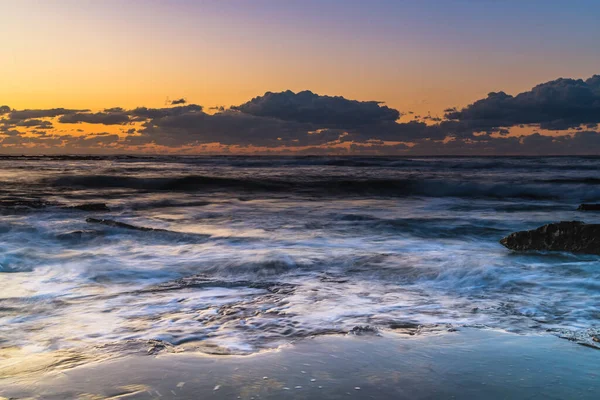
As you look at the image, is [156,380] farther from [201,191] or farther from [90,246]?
[201,191]

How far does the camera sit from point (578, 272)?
6172 millimetres

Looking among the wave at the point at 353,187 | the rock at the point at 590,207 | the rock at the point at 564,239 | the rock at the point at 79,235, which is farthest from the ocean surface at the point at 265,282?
the wave at the point at 353,187

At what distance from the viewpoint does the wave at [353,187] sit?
23719 millimetres

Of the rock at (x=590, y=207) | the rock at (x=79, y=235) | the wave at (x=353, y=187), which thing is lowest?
the wave at (x=353, y=187)

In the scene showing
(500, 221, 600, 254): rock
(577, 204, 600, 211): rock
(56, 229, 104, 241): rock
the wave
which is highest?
(500, 221, 600, 254): rock

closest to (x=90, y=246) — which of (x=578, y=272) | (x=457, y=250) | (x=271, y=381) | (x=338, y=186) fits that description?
(x=457, y=250)

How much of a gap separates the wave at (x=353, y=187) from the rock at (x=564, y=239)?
49.5 ft

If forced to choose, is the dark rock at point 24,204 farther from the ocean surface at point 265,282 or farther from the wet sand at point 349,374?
the wet sand at point 349,374

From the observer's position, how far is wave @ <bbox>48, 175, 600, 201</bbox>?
77.8ft

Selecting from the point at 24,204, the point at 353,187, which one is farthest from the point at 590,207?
the point at 24,204

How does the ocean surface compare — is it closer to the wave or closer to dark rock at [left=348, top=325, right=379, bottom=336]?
dark rock at [left=348, top=325, right=379, bottom=336]

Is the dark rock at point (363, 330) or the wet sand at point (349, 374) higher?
the wet sand at point (349, 374)

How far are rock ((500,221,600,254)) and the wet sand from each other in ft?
13.8

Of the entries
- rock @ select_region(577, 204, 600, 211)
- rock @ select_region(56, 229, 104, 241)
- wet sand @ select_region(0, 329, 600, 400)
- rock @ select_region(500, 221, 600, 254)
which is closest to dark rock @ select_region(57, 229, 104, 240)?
rock @ select_region(56, 229, 104, 241)
